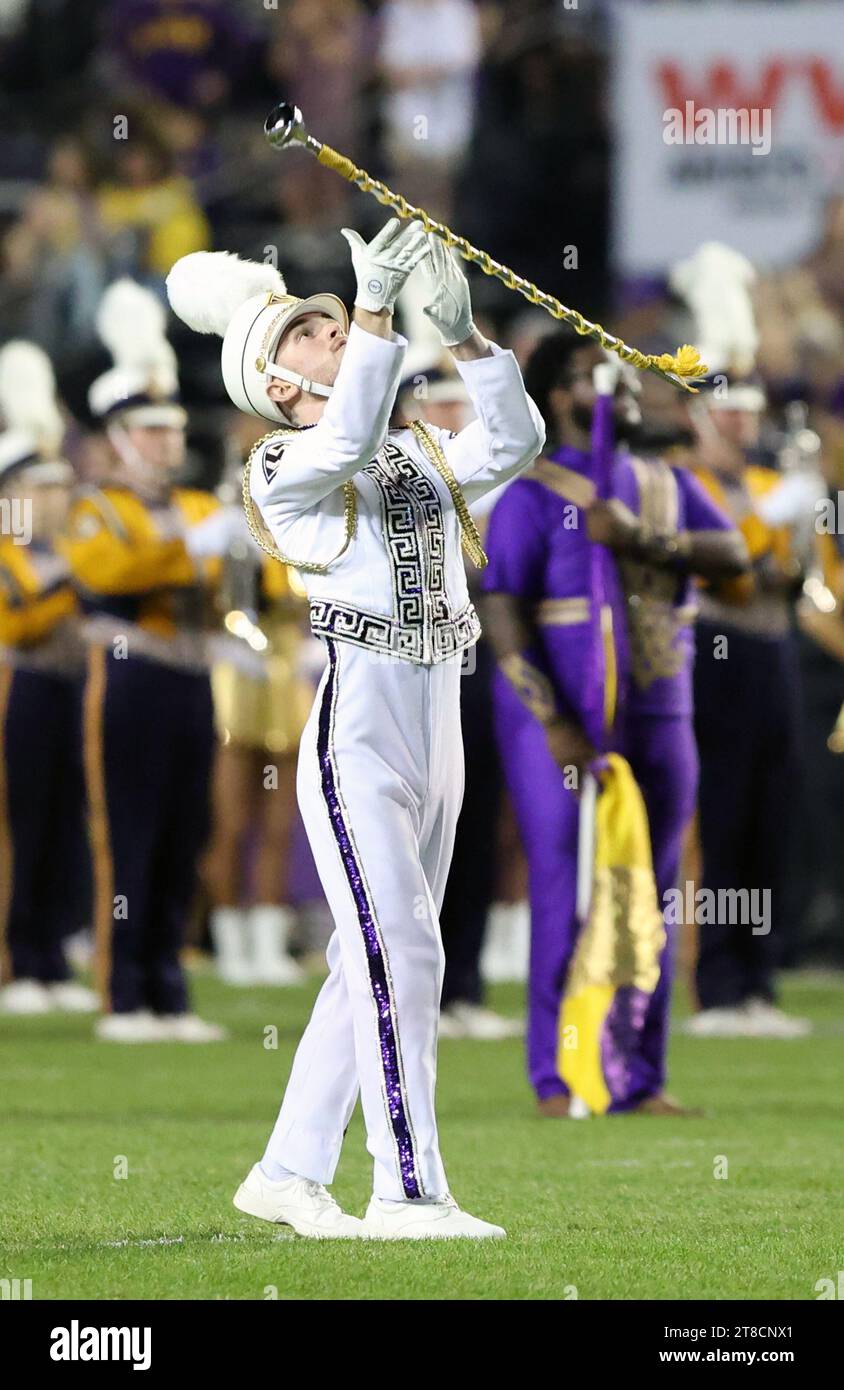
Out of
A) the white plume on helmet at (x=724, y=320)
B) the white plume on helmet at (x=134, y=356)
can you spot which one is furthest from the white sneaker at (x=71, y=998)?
the white plume on helmet at (x=724, y=320)

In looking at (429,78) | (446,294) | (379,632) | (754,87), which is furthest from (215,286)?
(429,78)

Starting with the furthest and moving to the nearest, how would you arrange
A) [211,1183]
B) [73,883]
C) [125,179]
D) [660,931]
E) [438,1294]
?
[125,179] < [73,883] < [660,931] < [211,1183] < [438,1294]

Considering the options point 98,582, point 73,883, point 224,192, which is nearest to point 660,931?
point 98,582

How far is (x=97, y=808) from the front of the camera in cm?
1094

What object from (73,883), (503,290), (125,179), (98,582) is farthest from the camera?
(125,179)

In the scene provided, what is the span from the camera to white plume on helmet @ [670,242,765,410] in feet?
36.1

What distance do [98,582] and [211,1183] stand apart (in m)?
4.09

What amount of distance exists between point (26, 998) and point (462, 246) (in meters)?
7.64

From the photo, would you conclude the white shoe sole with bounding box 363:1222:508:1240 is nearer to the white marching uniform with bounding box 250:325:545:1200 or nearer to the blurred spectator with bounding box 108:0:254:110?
the white marching uniform with bounding box 250:325:545:1200

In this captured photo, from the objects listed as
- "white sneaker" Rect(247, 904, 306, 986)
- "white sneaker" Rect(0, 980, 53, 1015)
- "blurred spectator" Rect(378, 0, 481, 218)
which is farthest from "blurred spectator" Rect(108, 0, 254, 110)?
"white sneaker" Rect(0, 980, 53, 1015)

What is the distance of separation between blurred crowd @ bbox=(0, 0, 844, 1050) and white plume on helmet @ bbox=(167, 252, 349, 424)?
867 cm

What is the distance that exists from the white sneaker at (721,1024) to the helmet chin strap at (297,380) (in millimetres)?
5702

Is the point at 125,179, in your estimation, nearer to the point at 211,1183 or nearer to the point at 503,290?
the point at 503,290

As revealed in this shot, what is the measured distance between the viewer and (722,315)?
11000 mm
